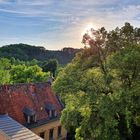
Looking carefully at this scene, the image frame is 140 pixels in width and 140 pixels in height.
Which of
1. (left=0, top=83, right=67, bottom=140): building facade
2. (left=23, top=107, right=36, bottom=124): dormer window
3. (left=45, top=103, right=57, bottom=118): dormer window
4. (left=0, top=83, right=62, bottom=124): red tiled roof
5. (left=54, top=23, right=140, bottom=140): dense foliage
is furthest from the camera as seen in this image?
(left=45, top=103, right=57, bottom=118): dormer window

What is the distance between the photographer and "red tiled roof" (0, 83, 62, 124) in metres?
37.5

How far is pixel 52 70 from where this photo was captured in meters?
93.9

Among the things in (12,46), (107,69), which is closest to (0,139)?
(107,69)

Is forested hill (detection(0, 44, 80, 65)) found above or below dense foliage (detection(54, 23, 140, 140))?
above

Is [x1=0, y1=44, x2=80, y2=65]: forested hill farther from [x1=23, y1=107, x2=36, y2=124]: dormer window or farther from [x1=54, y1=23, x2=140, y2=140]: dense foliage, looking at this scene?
[x1=54, y1=23, x2=140, y2=140]: dense foliage

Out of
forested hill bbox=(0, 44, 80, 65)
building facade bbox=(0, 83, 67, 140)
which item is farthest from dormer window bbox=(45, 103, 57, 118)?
forested hill bbox=(0, 44, 80, 65)

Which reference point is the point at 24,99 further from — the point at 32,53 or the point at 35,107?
the point at 32,53

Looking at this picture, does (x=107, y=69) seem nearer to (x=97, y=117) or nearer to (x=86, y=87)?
(x=86, y=87)

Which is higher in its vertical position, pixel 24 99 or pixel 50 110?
pixel 24 99

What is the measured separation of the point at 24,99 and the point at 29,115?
2719 millimetres

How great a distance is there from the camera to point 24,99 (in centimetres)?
4038

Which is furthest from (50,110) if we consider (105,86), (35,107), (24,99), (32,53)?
(32,53)

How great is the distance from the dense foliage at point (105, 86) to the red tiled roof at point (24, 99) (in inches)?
357

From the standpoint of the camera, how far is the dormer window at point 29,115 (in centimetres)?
3825
